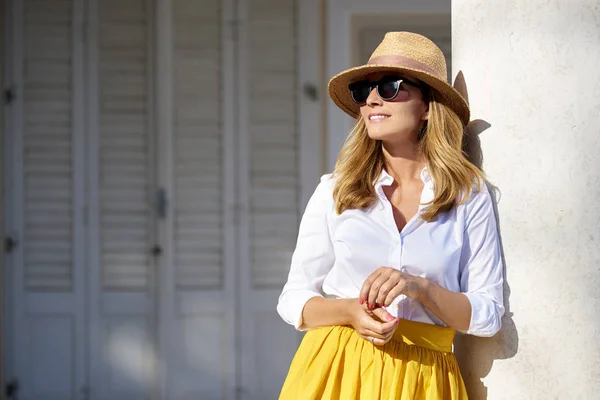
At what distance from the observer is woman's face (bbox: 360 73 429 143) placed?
199 cm

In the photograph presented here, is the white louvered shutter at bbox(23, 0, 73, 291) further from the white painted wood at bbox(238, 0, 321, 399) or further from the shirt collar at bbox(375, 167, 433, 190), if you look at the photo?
the shirt collar at bbox(375, 167, 433, 190)

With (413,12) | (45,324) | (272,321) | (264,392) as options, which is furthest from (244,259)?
(413,12)

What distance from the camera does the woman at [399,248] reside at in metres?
1.88

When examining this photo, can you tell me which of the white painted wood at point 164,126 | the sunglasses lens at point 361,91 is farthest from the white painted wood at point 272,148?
the sunglasses lens at point 361,91

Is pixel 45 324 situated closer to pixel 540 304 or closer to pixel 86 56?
pixel 86 56

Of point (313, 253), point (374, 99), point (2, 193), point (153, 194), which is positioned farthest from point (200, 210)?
point (374, 99)

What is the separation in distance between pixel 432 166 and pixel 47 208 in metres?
3.63

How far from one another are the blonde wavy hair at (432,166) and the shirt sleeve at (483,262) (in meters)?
0.04

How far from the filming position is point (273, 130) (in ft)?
17.2

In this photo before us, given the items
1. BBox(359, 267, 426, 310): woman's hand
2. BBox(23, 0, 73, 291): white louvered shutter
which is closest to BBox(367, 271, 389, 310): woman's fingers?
BBox(359, 267, 426, 310): woman's hand

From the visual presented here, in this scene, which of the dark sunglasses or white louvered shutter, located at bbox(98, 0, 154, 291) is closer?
the dark sunglasses

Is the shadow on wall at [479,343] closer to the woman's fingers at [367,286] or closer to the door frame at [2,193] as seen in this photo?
the woman's fingers at [367,286]

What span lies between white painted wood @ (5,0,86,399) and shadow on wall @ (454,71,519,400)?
3.49 m

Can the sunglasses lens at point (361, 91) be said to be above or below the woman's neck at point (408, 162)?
above
